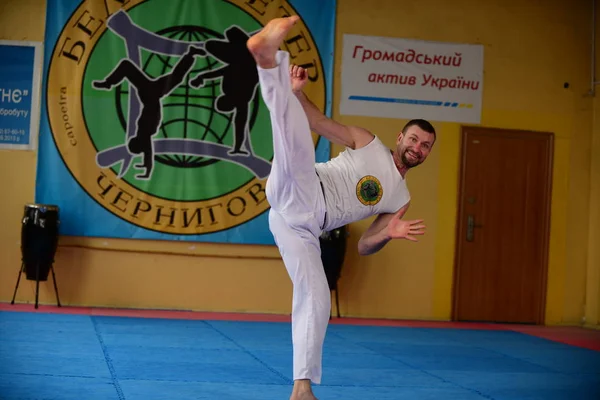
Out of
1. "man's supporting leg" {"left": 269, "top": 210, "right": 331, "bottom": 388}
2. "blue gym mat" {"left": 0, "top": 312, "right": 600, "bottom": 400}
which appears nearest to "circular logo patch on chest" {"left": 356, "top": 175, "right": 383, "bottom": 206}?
"man's supporting leg" {"left": 269, "top": 210, "right": 331, "bottom": 388}

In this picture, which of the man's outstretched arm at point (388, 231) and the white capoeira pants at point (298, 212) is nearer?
the white capoeira pants at point (298, 212)

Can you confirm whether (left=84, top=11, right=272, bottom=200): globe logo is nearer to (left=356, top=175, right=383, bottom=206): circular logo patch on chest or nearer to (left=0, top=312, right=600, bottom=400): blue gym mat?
(left=0, top=312, right=600, bottom=400): blue gym mat

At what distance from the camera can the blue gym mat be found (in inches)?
172

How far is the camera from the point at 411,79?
903 centimetres

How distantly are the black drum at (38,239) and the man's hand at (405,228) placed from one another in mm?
4780

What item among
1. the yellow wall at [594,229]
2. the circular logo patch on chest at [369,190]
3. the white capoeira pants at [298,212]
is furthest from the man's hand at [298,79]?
the yellow wall at [594,229]

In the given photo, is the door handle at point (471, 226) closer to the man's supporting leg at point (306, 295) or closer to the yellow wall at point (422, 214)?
the yellow wall at point (422, 214)

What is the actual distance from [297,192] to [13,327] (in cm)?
350

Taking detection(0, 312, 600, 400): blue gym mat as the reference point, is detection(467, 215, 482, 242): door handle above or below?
above

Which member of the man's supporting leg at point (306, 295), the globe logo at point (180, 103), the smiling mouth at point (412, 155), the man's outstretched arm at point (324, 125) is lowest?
the man's supporting leg at point (306, 295)

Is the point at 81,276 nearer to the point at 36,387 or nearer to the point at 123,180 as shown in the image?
the point at 123,180

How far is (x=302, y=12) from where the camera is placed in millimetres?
8734

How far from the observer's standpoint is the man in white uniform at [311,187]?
364 centimetres

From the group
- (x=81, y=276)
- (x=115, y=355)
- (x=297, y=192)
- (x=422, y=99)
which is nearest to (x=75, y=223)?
(x=81, y=276)
